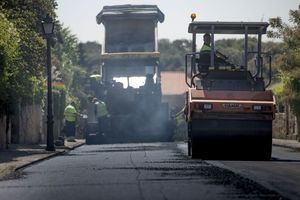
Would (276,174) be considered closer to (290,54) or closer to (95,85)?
(290,54)

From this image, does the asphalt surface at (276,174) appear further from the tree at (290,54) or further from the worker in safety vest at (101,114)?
the worker in safety vest at (101,114)

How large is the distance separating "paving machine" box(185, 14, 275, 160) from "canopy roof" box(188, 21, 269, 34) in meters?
0.04

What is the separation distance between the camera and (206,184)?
12.1 metres

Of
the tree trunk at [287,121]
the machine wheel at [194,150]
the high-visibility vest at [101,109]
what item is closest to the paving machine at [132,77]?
the high-visibility vest at [101,109]

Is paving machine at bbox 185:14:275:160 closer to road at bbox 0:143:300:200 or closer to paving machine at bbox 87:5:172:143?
road at bbox 0:143:300:200

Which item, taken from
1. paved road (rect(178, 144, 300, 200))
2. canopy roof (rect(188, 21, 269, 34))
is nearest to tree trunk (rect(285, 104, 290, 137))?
canopy roof (rect(188, 21, 269, 34))

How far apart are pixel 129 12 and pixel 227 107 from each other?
1850 centimetres

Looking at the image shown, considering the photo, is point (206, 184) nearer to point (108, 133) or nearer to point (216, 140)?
point (216, 140)

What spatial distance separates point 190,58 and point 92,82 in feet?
51.5

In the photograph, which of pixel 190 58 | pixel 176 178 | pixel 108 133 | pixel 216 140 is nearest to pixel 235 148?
pixel 216 140

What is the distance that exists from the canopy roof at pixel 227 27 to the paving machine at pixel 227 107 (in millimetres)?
43

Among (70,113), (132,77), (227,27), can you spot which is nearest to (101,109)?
(70,113)

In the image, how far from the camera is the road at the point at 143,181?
1088 cm

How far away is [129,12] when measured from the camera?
36375 mm
